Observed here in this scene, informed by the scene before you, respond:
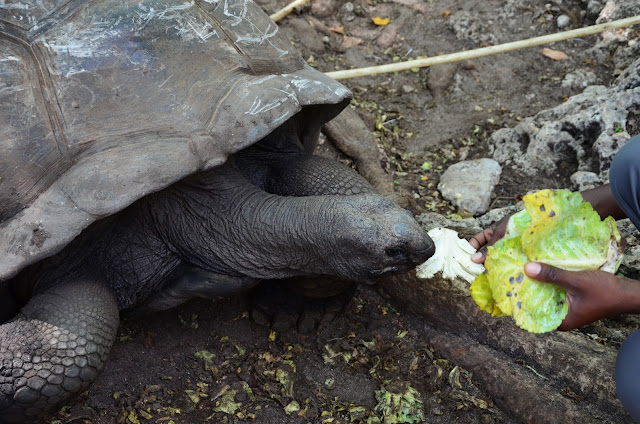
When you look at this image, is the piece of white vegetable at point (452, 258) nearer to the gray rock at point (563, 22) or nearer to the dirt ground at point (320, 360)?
the dirt ground at point (320, 360)

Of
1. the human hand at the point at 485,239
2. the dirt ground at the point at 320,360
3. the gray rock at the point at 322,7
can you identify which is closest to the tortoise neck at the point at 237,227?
the dirt ground at the point at 320,360

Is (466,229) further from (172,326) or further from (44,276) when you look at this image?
(44,276)

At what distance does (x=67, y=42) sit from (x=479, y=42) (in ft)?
11.9

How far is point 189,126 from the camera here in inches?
91.8

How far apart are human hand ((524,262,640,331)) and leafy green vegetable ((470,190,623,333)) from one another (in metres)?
0.05

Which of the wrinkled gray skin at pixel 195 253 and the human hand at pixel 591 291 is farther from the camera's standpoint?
the wrinkled gray skin at pixel 195 253

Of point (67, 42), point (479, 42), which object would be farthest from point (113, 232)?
point (479, 42)

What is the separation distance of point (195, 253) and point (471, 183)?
→ 1829 millimetres

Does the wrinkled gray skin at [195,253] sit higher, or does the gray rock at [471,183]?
the wrinkled gray skin at [195,253]

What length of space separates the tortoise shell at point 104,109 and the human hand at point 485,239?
0.92m

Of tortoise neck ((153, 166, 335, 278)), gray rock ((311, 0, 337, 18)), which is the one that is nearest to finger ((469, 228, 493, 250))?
tortoise neck ((153, 166, 335, 278))

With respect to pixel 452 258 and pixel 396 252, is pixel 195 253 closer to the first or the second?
pixel 396 252

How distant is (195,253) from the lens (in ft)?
8.93

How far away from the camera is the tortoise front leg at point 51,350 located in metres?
Result: 2.28
